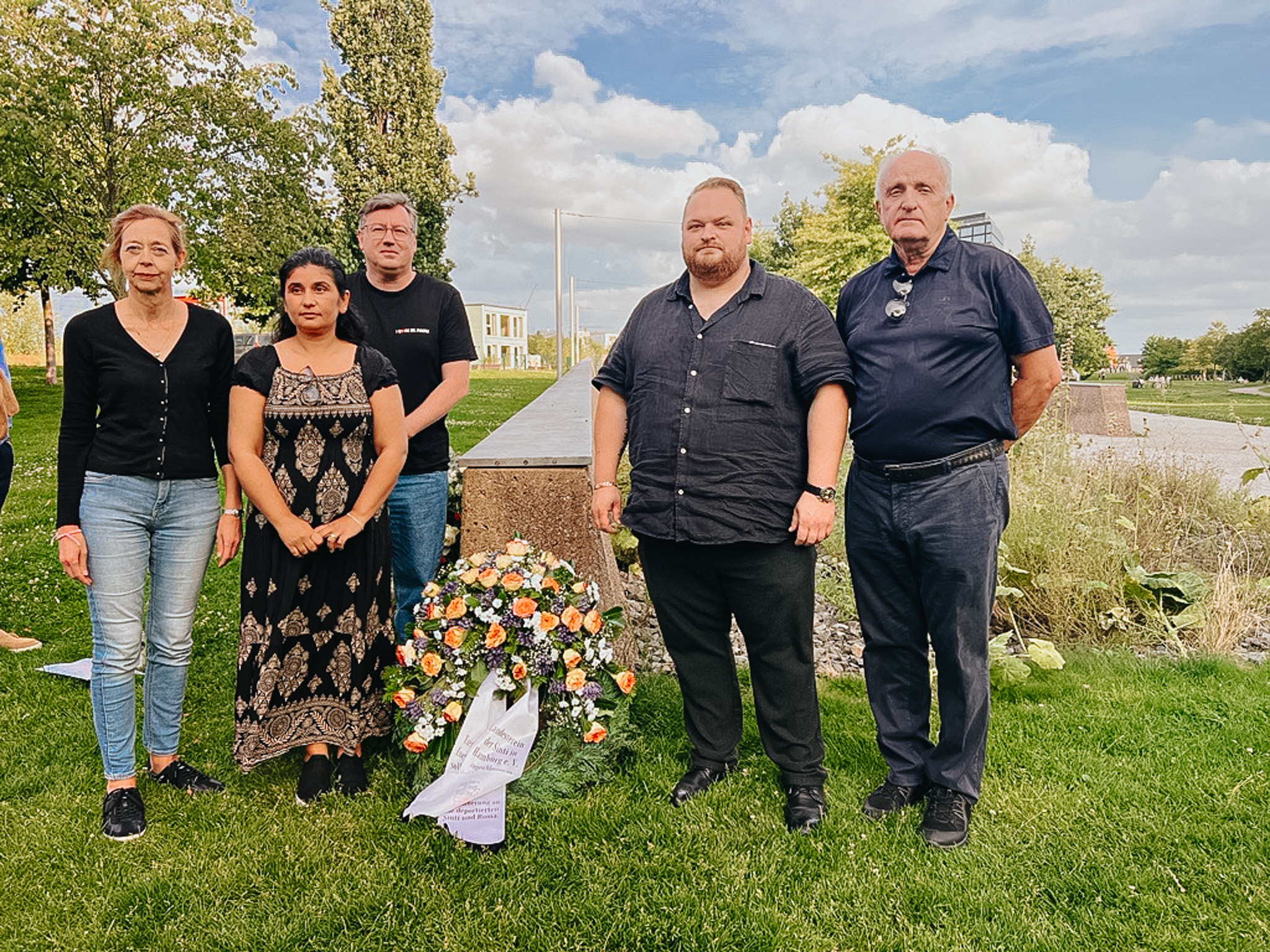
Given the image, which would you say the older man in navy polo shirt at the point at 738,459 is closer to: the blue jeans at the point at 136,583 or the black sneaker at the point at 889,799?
the black sneaker at the point at 889,799

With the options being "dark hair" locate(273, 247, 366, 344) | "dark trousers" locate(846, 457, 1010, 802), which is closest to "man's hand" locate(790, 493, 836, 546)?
"dark trousers" locate(846, 457, 1010, 802)

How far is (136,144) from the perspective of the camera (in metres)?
20.7

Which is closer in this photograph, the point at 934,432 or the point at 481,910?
the point at 481,910

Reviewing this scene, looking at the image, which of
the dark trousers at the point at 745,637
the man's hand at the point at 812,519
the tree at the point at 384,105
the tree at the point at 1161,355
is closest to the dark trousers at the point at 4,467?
the dark trousers at the point at 745,637

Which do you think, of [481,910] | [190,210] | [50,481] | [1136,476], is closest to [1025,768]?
[481,910]

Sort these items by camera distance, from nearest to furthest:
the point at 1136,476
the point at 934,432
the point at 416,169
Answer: the point at 934,432 → the point at 1136,476 → the point at 416,169

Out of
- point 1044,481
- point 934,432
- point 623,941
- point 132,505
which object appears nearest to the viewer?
point 623,941

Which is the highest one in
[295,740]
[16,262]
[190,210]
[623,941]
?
[190,210]

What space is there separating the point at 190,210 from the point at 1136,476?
72.6ft

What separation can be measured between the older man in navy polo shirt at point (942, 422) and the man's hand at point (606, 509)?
0.88 m

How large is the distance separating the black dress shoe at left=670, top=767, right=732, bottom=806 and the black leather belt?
4.61 feet

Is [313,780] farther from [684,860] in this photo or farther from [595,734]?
[684,860]

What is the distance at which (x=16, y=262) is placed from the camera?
2106 cm

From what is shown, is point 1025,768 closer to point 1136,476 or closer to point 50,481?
point 1136,476
